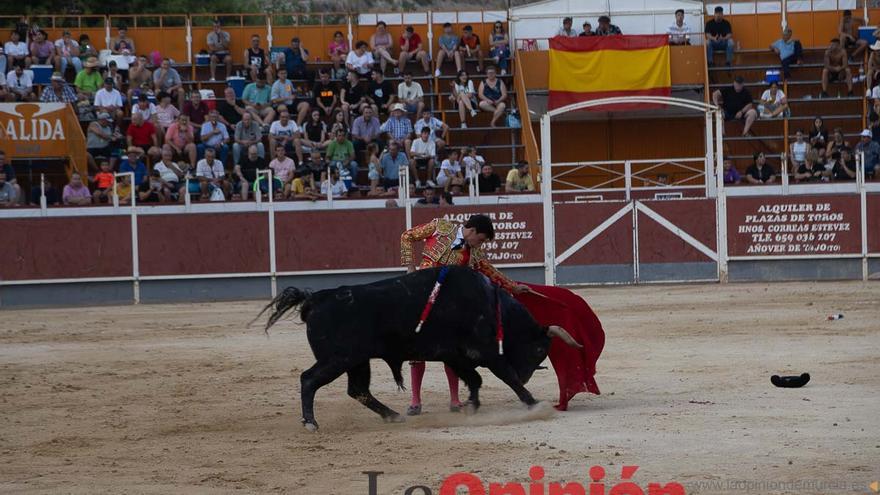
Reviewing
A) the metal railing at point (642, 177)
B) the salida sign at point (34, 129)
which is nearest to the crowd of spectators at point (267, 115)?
the salida sign at point (34, 129)

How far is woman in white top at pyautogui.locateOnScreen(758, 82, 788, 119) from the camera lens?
24672 mm

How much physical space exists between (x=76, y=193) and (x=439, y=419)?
42.5ft

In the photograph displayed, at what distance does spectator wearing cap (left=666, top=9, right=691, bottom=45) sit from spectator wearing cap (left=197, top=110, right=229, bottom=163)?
922cm

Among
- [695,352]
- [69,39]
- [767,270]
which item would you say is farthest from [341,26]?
[695,352]

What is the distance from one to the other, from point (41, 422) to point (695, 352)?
5.88m

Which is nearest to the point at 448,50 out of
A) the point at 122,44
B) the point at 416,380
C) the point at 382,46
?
the point at 382,46

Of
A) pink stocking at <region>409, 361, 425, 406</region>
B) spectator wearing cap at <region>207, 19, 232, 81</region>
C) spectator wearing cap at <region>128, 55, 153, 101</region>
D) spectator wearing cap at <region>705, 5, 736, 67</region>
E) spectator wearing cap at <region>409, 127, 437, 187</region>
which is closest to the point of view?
pink stocking at <region>409, 361, 425, 406</region>

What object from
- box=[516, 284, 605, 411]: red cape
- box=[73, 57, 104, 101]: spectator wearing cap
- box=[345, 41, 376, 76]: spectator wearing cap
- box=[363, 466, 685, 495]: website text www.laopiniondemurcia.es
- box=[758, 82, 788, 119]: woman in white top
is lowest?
box=[363, 466, 685, 495]: website text www.laopiniondemurcia.es

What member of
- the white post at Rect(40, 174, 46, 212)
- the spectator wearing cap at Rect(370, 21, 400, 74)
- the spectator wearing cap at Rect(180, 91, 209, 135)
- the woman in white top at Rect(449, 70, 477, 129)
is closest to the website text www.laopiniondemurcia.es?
the white post at Rect(40, 174, 46, 212)

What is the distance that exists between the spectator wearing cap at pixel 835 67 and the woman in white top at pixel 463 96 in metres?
6.57

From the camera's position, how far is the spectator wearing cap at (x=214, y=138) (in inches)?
867

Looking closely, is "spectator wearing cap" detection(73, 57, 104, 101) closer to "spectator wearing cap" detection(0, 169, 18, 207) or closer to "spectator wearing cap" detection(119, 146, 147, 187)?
"spectator wearing cap" detection(119, 146, 147, 187)

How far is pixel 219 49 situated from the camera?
25547 mm

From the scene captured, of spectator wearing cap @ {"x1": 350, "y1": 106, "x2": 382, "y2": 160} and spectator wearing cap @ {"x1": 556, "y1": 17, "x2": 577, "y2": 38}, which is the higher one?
spectator wearing cap @ {"x1": 556, "y1": 17, "x2": 577, "y2": 38}
